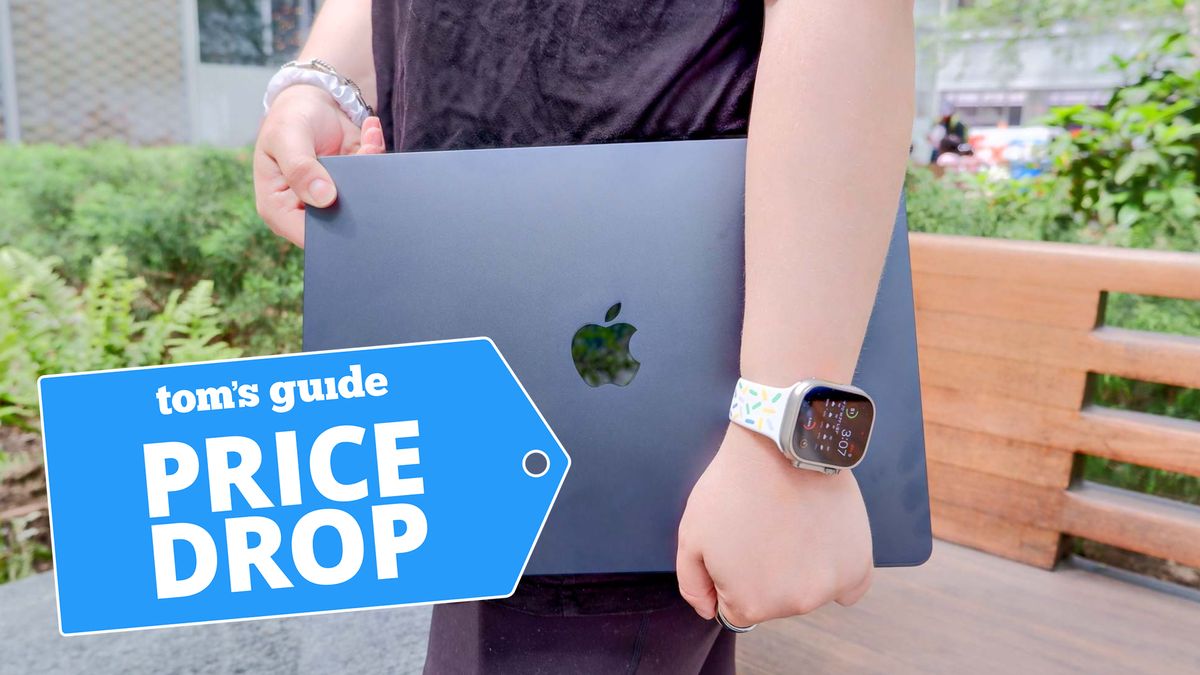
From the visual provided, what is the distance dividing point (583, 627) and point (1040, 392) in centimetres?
177

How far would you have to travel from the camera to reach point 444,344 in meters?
0.52

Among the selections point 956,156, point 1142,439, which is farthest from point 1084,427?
point 956,156

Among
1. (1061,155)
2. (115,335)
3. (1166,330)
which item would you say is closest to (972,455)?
(1166,330)

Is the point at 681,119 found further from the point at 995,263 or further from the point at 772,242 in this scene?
the point at 995,263

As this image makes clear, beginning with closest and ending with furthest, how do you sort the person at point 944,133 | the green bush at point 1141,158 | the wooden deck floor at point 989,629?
the wooden deck floor at point 989,629 < the green bush at point 1141,158 < the person at point 944,133

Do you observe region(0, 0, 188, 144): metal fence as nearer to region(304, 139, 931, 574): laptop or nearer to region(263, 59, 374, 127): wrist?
region(263, 59, 374, 127): wrist

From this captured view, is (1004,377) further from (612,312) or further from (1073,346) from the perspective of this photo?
(612,312)

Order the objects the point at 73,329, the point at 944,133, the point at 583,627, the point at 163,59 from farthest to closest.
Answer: the point at 944,133 → the point at 163,59 → the point at 73,329 → the point at 583,627

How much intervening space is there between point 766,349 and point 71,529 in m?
0.42

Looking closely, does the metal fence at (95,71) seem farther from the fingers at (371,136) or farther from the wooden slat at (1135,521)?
the wooden slat at (1135,521)

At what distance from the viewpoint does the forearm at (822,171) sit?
48 centimetres

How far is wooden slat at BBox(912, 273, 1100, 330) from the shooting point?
6.45 feet

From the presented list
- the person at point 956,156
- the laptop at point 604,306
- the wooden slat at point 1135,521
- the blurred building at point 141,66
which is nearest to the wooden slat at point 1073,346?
the wooden slat at point 1135,521

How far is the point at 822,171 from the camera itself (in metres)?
0.49
